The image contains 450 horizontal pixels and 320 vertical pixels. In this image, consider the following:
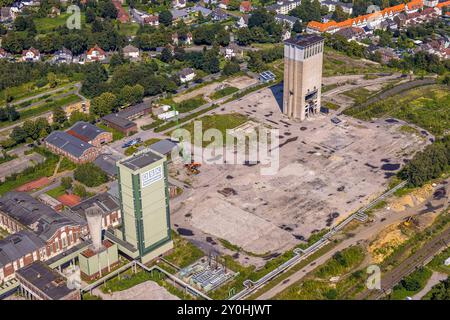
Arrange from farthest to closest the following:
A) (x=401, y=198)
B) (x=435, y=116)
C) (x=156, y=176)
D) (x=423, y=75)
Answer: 1. (x=423, y=75)
2. (x=435, y=116)
3. (x=401, y=198)
4. (x=156, y=176)

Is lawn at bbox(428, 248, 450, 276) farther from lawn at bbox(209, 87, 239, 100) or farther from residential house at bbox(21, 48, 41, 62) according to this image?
residential house at bbox(21, 48, 41, 62)

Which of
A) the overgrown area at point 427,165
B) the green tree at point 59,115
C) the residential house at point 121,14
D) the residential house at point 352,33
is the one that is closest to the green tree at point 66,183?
the green tree at point 59,115

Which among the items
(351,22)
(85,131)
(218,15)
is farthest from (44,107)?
(351,22)

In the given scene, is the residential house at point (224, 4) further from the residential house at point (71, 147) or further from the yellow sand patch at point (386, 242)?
the yellow sand patch at point (386, 242)

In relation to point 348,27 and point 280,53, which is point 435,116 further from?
point 348,27

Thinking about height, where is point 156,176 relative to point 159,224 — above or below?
above

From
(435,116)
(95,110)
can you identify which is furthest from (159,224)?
(435,116)

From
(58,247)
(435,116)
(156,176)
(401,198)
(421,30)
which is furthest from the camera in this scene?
A: (421,30)
